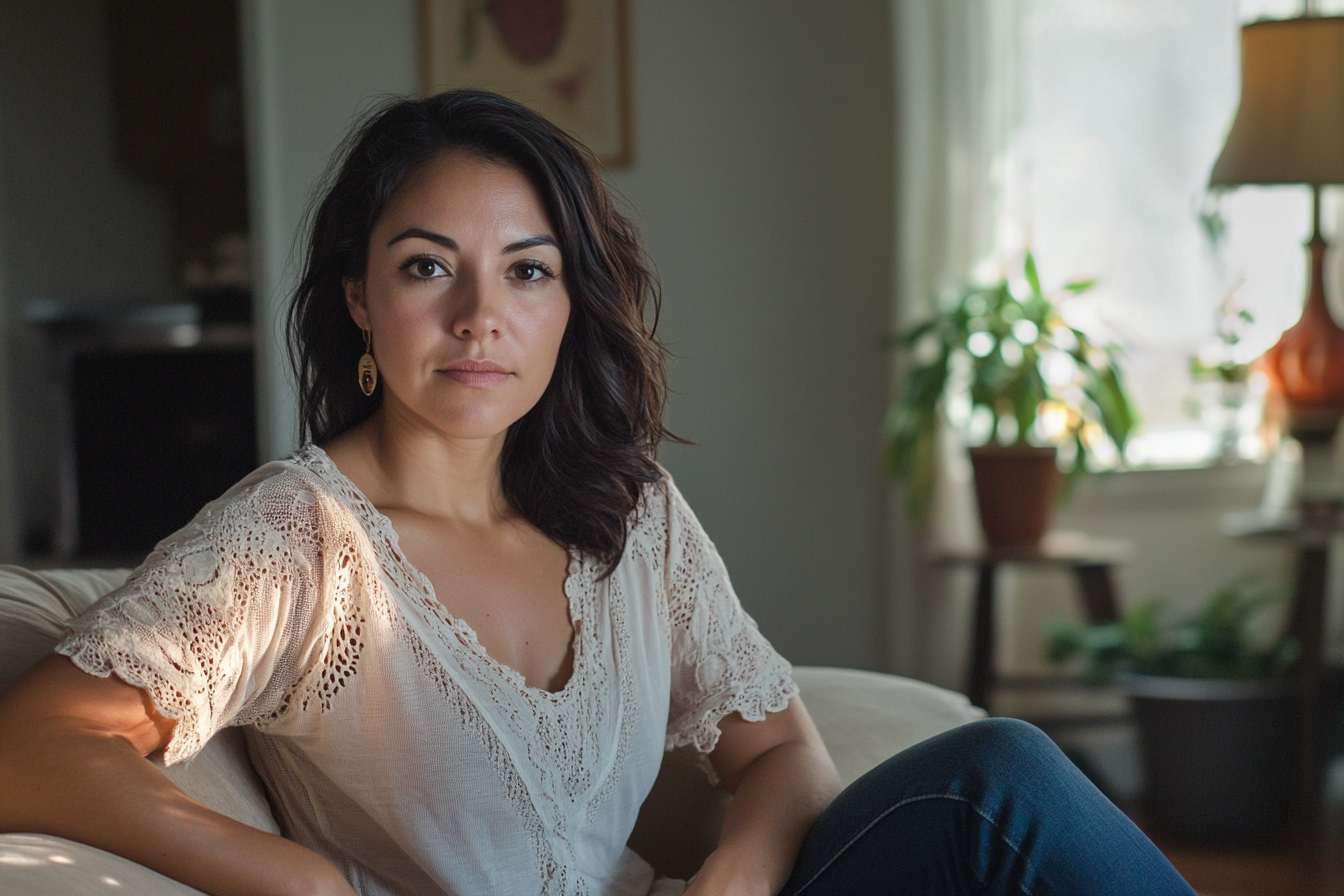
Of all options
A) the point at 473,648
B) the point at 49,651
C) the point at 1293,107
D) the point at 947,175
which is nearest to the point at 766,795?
the point at 473,648

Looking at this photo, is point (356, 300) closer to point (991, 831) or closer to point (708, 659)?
point (708, 659)

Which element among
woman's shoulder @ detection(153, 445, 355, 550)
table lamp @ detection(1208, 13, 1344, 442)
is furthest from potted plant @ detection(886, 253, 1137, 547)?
woman's shoulder @ detection(153, 445, 355, 550)

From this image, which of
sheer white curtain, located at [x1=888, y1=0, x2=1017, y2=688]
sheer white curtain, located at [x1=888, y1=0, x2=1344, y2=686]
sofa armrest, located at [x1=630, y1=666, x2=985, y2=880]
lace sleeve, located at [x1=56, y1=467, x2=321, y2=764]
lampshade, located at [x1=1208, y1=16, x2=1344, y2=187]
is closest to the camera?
lace sleeve, located at [x1=56, y1=467, x2=321, y2=764]

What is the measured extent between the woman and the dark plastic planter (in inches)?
59.5

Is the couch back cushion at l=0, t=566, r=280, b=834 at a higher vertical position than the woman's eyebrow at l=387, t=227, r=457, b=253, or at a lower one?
lower

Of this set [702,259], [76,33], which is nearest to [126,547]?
[76,33]

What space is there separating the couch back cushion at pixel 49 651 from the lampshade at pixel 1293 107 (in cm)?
218

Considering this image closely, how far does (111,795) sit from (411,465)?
43cm

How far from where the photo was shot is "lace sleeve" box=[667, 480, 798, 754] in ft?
4.26

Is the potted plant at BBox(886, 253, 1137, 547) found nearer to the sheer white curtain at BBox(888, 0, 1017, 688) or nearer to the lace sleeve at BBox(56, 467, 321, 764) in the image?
the sheer white curtain at BBox(888, 0, 1017, 688)

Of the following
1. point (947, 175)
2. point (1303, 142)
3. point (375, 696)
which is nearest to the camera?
point (375, 696)

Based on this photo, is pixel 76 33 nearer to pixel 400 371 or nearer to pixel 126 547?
pixel 126 547

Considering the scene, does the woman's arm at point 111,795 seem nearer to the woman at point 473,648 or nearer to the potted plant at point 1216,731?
the woman at point 473,648

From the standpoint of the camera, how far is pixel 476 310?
111 cm
